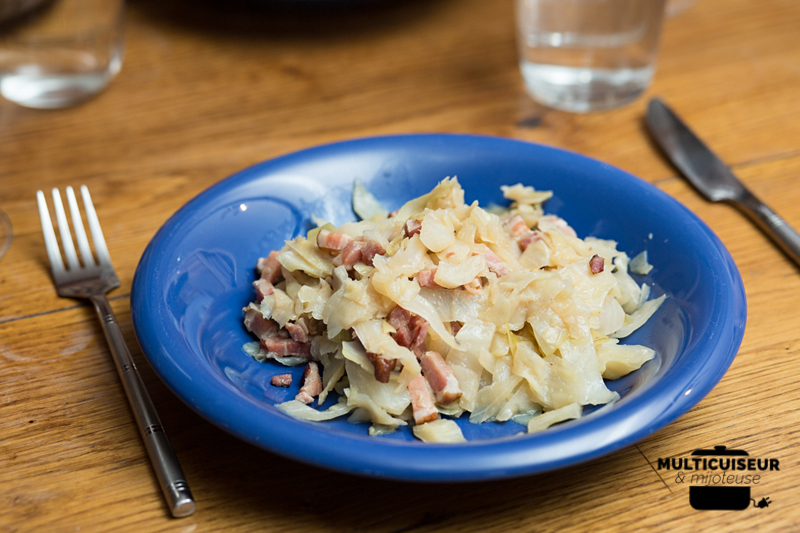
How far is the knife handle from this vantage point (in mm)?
1658

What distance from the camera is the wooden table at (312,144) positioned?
1141 mm

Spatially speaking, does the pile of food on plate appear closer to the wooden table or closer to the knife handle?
the wooden table

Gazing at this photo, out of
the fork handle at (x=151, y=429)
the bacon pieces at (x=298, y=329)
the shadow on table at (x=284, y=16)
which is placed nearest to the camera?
the fork handle at (x=151, y=429)

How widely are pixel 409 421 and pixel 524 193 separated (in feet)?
2.10

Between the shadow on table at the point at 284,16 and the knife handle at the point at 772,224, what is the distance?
59.2 inches

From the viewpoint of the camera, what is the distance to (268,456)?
3.98ft

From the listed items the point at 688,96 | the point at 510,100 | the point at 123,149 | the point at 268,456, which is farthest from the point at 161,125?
the point at 688,96

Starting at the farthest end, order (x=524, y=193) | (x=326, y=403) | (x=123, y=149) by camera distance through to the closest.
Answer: (x=123, y=149) < (x=524, y=193) < (x=326, y=403)

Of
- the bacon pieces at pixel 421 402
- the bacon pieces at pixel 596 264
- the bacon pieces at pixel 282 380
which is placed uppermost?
the bacon pieces at pixel 596 264

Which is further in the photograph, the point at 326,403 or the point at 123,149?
the point at 123,149

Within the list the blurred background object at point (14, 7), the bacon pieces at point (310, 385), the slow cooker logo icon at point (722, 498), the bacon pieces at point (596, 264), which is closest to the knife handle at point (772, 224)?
the bacon pieces at point (596, 264)

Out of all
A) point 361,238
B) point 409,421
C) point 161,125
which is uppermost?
point 361,238

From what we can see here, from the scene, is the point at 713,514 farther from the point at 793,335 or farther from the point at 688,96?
the point at 688,96

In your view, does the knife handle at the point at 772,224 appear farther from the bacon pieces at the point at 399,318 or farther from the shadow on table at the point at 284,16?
the shadow on table at the point at 284,16
